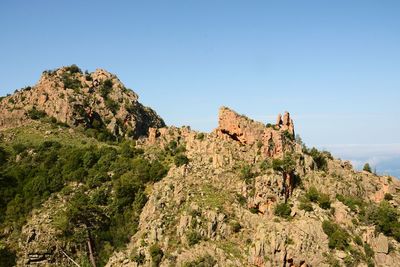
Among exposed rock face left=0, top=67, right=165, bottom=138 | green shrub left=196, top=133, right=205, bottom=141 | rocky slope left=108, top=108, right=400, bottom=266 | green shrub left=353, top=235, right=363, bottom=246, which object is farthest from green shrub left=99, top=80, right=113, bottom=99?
green shrub left=353, top=235, right=363, bottom=246

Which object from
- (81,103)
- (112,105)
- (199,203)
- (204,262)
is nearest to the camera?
(204,262)

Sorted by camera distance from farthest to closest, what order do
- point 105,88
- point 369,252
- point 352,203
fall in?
point 105,88 → point 352,203 → point 369,252

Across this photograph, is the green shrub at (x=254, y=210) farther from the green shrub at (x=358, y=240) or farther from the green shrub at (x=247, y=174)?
the green shrub at (x=358, y=240)

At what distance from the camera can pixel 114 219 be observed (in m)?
81.4

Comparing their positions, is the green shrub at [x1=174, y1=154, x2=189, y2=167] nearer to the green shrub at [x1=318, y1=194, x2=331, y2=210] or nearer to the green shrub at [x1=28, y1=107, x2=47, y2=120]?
the green shrub at [x1=318, y1=194, x2=331, y2=210]

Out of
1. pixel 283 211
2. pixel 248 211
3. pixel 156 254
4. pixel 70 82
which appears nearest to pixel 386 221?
pixel 283 211

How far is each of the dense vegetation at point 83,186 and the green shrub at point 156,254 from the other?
10.5 metres

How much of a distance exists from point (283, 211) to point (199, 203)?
14.6 m

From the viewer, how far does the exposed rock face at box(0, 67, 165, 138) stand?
393ft

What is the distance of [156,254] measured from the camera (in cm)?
6744

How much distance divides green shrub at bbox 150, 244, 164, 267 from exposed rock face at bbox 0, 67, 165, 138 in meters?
60.8

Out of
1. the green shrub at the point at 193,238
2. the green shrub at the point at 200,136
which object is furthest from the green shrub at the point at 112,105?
the green shrub at the point at 193,238

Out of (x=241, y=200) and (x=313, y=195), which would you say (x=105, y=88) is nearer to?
(x=241, y=200)

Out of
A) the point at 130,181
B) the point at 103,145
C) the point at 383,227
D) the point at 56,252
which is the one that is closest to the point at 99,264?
the point at 56,252
